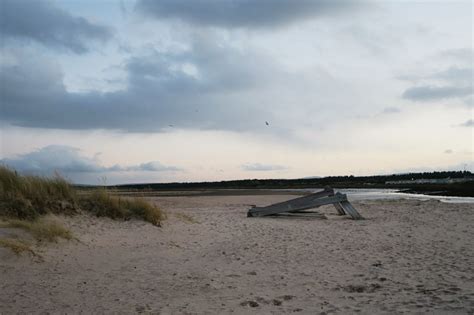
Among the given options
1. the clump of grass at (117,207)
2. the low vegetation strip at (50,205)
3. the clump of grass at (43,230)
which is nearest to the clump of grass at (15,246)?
the low vegetation strip at (50,205)

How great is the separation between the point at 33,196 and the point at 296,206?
9332mm

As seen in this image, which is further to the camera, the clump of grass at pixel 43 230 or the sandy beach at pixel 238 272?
the clump of grass at pixel 43 230

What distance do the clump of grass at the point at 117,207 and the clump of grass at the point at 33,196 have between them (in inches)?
19.3

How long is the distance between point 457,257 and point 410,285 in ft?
8.45

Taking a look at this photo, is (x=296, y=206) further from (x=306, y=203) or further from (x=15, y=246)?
(x=15, y=246)

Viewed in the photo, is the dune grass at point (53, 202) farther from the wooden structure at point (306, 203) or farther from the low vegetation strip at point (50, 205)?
the wooden structure at point (306, 203)

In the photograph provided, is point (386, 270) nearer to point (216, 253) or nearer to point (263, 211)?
point (216, 253)

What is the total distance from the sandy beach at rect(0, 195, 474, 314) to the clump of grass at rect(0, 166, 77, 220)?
69 cm

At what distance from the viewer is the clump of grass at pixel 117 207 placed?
37.8 feet

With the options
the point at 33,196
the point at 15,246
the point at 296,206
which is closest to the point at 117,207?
the point at 33,196

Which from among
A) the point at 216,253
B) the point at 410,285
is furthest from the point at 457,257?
the point at 216,253

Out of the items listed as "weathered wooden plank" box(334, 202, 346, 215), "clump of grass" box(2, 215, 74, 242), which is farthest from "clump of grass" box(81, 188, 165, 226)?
"weathered wooden plank" box(334, 202, 346, 215)

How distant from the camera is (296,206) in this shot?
16.1 meters

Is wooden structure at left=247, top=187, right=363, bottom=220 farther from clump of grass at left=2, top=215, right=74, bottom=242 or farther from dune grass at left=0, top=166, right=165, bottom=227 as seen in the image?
clump of grass at left=2, top=215, right=74, bottom=242
